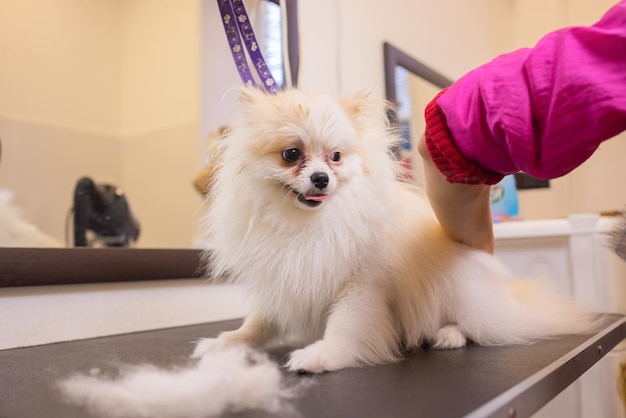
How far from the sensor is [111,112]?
221 cm

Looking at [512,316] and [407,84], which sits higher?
[407,84]

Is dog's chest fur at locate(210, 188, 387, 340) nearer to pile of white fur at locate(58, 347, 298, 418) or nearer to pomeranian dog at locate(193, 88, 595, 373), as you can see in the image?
pomeranian dog at locate(193, 88, 595, 373)

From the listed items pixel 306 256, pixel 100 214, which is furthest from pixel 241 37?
pixel 100 214

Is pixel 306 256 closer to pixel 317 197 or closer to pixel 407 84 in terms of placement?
pixel 317 197

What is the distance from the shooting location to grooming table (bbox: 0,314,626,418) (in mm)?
485

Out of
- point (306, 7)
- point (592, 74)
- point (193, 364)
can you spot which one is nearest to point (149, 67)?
point (306, 7)

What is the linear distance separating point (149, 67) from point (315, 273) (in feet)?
6.01

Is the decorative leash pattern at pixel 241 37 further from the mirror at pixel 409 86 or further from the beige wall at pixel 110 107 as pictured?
the beige wall at pixel 110 107

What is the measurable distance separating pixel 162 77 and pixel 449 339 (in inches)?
73.4

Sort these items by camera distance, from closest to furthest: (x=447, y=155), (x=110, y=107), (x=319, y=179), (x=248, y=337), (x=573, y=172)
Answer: (x=447, y=155) < (x=319, y=179) < (x=248, y=337) < (x=573, y=172) < (x=110, y=107)

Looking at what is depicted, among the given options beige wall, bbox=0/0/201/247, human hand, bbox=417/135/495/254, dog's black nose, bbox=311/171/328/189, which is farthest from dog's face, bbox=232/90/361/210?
beige wall, bbox=0/0/201/247

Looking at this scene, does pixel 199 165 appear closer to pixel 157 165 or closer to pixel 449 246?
pixel 157 165

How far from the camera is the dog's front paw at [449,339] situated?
803 mm

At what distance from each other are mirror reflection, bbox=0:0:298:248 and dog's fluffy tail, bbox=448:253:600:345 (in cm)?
117
